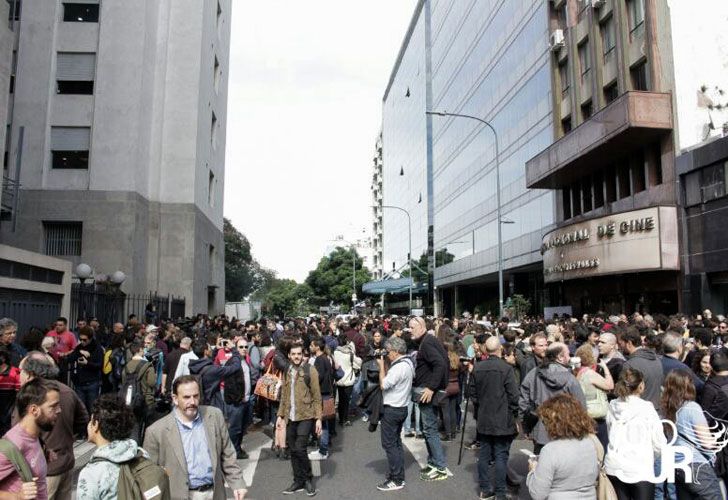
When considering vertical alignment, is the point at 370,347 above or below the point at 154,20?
below

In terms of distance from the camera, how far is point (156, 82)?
89.5 ft

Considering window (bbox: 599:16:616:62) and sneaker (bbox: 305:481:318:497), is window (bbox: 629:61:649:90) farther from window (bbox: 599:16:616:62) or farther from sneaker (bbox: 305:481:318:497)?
sneaker (bbox: 305:481:318:497)

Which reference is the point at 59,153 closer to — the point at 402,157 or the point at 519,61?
the point at 519,61

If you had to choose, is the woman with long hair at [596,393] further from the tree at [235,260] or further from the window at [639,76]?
the tree at [235,260]

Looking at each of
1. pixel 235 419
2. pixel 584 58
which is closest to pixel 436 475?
pixel 235 419

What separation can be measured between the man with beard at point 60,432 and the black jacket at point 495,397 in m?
4.00

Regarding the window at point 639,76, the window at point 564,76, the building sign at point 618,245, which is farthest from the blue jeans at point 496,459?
the window at point 564,76

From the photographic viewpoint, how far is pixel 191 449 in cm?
402

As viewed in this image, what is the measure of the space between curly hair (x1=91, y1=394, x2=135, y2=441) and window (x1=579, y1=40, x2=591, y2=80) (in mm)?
27517

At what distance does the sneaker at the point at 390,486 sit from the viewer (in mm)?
6859

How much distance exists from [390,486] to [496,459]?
133cm

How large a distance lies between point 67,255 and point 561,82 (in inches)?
964

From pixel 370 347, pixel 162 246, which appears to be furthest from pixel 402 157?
pixel 370 347

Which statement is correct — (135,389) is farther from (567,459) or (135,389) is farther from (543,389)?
(567,459)
